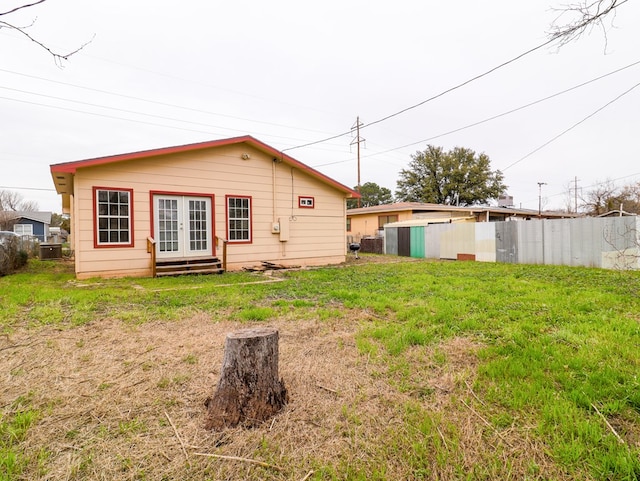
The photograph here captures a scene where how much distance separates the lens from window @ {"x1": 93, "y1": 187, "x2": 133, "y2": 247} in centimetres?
834

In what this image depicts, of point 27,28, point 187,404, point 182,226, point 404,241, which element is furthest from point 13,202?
point 187,404

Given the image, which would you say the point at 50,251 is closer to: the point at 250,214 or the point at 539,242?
the point at 250,214

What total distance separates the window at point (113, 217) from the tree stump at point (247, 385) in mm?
7868

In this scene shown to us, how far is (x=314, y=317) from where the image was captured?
179 inches

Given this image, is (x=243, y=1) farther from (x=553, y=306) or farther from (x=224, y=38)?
(x=553, y=306)

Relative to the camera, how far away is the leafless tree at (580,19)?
10.5ft

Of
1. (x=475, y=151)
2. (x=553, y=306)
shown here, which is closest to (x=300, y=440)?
(x=553, y=306)

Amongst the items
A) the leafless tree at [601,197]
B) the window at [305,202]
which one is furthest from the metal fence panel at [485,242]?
the leafless tree at [601,197]

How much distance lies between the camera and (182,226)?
960 cm

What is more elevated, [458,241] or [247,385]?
[458,241]

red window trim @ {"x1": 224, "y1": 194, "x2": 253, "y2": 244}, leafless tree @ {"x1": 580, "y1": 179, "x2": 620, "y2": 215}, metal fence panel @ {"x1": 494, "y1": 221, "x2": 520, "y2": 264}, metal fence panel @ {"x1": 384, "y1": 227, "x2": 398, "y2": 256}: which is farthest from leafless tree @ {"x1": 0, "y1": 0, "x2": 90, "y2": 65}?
leafless tree @ {"x1": 580, "y1": 179, "x2": 620, "y2": 215}

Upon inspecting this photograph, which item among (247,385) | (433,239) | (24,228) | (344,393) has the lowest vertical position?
(344,393)

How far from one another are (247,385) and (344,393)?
75cm

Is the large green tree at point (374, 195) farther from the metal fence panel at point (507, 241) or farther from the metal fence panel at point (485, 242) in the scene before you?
the metal fence panel at point (507, 241)
